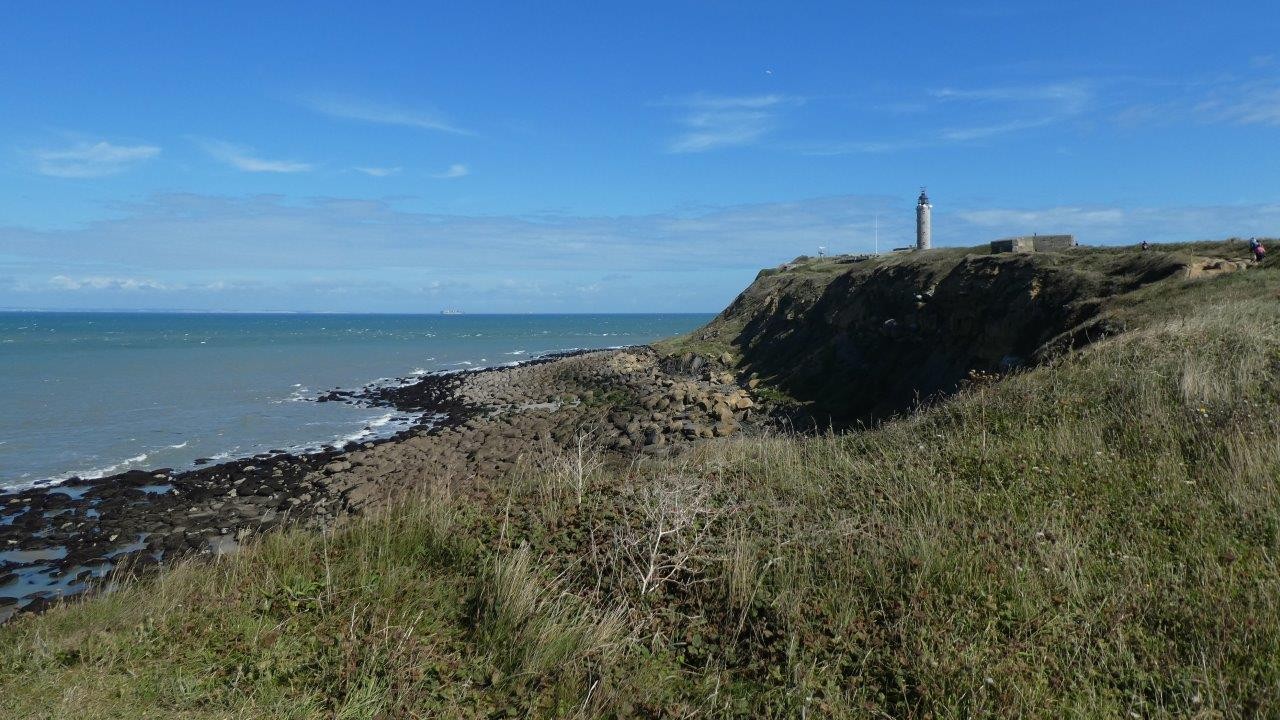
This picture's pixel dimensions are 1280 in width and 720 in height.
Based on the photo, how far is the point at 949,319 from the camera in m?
24.9

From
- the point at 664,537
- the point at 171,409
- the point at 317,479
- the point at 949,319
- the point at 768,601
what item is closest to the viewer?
the point at 768,601

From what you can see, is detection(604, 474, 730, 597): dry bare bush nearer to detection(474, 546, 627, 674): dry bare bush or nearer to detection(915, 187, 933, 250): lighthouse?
detection(474, 546, 627, 674): dry bare bush

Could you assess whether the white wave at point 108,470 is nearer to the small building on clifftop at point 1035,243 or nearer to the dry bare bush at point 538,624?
the dry bare bush at point 538,624

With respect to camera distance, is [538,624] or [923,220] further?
[923,220]

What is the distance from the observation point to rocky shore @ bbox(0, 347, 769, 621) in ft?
50.1

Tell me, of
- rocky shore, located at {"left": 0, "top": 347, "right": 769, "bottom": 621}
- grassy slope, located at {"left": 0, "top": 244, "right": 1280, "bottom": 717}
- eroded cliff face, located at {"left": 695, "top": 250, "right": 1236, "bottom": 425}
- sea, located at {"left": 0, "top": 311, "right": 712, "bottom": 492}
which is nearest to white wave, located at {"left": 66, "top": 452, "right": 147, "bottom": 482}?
sea, located at {"left": 0, "top": 311, "right": 712, "bottom": 492}

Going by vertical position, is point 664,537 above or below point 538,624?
above

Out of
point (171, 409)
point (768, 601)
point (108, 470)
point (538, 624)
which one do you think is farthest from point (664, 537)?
point (171, 409)

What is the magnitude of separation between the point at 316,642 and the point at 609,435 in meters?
19.6

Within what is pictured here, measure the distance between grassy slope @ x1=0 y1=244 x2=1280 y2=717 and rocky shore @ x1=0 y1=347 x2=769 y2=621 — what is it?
6.98ft

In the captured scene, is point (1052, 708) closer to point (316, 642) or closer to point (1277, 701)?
point (1277, 701)

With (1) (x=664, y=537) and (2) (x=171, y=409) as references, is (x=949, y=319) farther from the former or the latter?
(2) (x=171, y=409)

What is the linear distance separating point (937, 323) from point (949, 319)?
2.84 feet

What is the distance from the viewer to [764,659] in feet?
17.2
